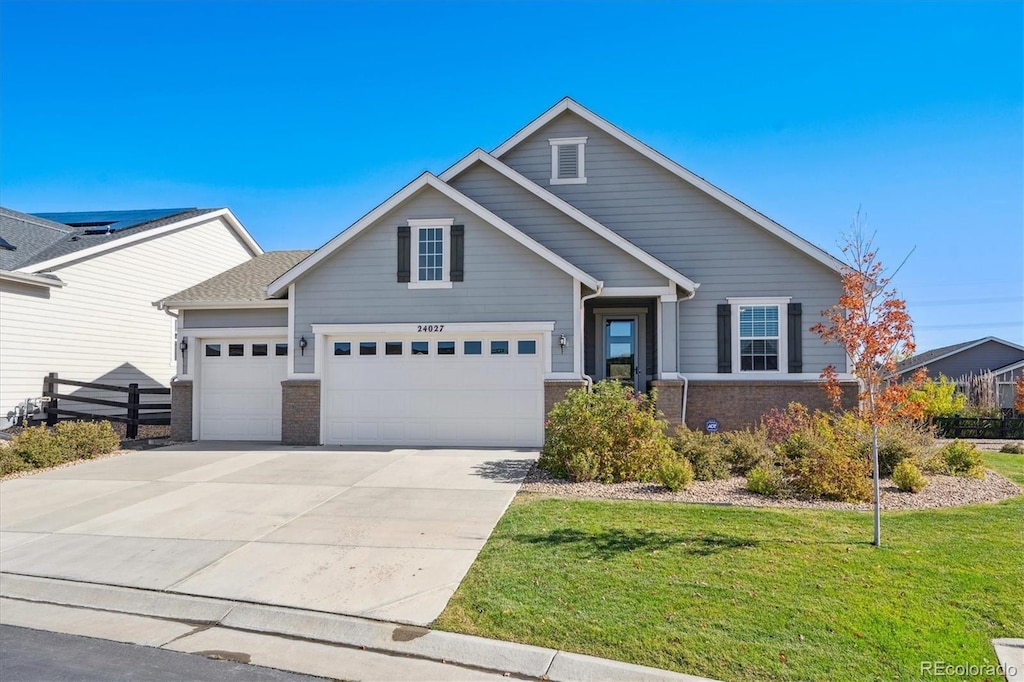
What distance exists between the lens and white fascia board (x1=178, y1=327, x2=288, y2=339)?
1504 centimetres

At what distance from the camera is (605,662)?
4625mm

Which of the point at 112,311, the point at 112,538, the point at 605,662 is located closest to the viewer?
the point at 605,662

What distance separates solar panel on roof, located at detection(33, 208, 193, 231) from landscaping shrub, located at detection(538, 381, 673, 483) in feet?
59.4

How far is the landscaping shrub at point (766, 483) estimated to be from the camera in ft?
28.9

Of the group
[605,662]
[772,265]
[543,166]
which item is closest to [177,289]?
[543,166]

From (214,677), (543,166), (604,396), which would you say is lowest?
(214,677)

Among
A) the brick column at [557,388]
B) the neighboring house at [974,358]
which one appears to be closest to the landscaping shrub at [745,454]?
the brick column at [557,388]

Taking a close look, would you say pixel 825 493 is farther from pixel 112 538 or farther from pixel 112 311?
pixel 112 311

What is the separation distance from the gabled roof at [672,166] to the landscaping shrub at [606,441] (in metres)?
6.68

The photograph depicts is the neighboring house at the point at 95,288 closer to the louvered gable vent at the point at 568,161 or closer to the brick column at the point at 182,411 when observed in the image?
the brick column at the point at 182,411

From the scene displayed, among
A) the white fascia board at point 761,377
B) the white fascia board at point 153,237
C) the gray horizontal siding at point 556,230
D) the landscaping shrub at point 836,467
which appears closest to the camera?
the landscaping shrub at point 836,467

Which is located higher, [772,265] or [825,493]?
[772,265]

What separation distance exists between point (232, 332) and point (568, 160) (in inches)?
358

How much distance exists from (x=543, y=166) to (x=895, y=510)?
11405 millimetres
